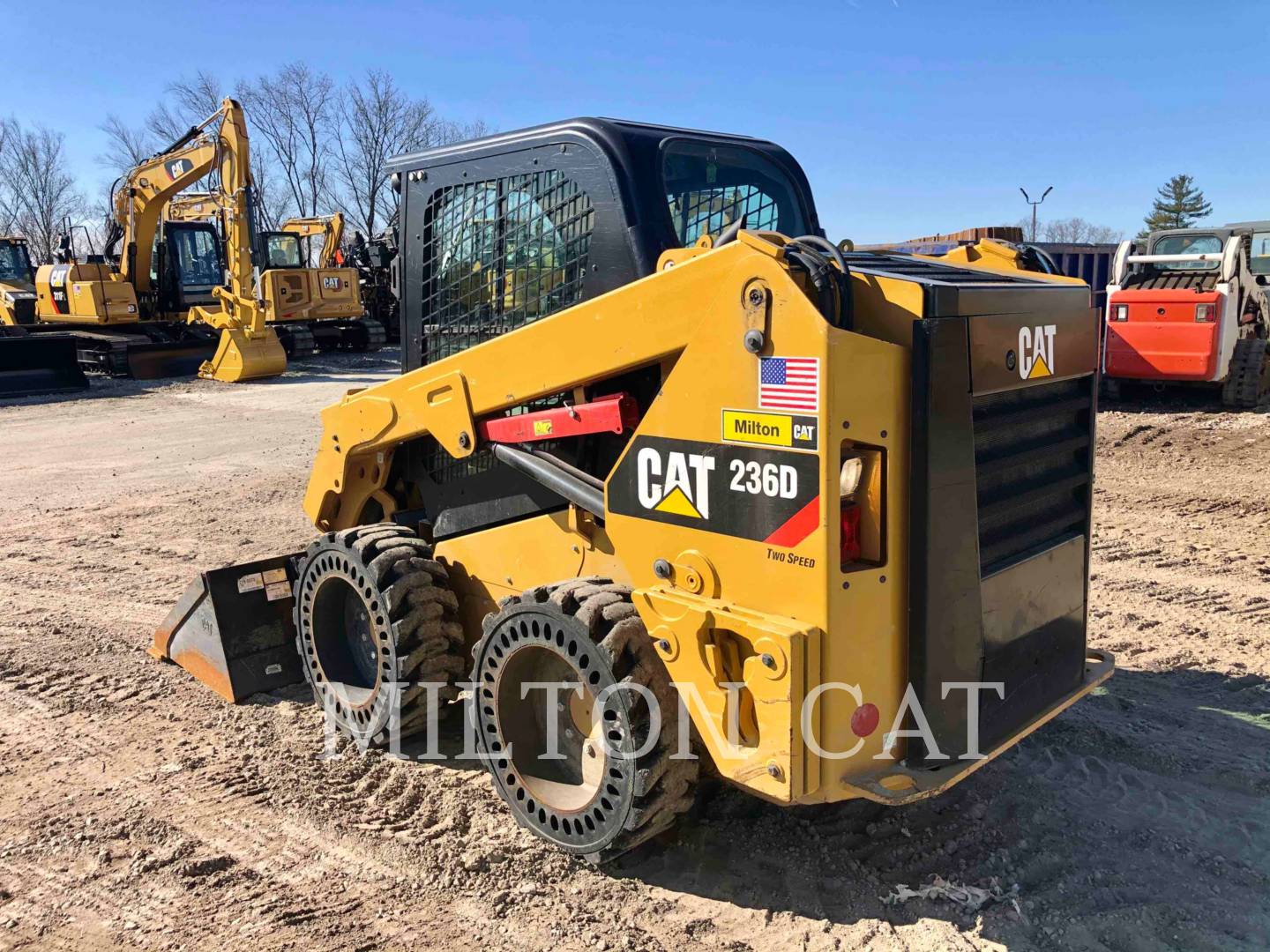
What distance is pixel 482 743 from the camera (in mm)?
3590

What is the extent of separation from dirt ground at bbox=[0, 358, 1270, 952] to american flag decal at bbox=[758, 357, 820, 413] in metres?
1.58

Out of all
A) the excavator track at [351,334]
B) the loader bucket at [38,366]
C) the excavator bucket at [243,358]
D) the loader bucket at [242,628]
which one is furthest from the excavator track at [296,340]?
the loader bucket at [242,628]

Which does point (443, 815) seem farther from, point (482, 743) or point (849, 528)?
point (849, 528)

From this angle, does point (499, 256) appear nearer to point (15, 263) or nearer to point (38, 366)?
point (38, 366)

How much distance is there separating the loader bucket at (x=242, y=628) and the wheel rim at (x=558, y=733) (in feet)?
6.01

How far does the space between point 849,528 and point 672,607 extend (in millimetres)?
591

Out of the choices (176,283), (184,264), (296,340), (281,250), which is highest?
(281,250)

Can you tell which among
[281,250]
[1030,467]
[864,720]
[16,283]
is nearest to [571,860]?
[864,720]

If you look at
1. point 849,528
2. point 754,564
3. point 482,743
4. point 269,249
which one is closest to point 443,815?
point 482,743

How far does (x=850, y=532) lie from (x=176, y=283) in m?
21.9

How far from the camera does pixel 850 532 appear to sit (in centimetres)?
282

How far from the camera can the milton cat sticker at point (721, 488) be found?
8.95 feet

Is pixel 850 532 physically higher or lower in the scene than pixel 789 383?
lower

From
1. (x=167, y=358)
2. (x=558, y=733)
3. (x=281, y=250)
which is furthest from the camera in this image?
(x=281, y=250)
